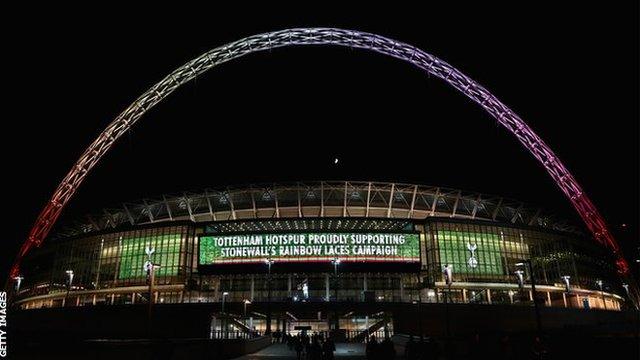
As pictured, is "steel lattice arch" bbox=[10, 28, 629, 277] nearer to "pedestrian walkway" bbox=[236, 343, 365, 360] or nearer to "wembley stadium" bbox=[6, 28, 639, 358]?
"wembley stadium" bbox=[6, 28, 639, 358]

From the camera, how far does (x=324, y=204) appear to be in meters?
77.2

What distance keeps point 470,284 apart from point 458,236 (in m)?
7.35

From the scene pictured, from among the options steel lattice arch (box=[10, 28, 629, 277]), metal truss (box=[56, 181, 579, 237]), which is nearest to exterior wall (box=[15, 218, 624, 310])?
metal truss (box=[56, 181, 579, 237])

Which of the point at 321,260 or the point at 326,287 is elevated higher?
the point at 321,260

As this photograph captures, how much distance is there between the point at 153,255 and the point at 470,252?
160ft

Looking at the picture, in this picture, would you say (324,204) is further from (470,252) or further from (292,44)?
(292,44)

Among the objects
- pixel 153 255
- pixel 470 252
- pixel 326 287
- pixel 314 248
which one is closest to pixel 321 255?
pixel 314 248

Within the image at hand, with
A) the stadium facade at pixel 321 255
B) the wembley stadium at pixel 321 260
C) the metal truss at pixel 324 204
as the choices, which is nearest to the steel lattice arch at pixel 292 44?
the wembley stadium at pixel 321 260

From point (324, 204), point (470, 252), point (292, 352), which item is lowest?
point (292, 352)

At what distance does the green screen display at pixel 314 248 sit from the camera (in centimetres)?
6378

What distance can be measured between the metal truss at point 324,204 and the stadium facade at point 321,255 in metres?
0.20

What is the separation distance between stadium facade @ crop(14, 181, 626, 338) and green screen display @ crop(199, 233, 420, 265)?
0.48 feet

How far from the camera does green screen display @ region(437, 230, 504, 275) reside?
67.0 metres

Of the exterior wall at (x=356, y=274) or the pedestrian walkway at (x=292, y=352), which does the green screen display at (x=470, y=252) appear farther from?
the pedestrian walkway at (x=292, y=352)
